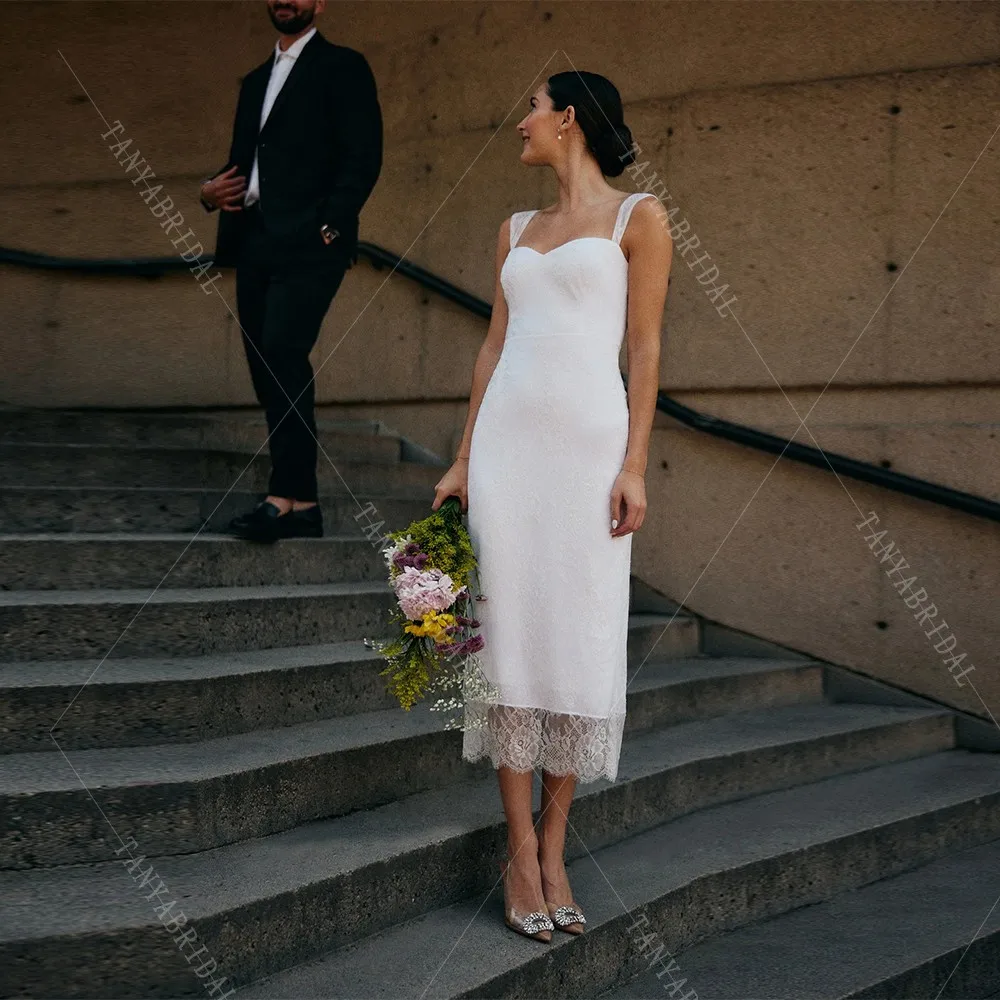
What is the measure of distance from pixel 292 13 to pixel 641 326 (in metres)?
2.22

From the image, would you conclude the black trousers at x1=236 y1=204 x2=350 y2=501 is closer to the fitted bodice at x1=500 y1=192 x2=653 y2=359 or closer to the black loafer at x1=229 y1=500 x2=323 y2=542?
the black loafer at x1=229 y1=500 x2=323 y2=542

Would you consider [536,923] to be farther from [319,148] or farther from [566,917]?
[319,148]

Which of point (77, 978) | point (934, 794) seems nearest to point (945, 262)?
point (934, 794)

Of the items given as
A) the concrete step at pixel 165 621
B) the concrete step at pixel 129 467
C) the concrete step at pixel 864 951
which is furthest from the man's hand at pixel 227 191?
the concrete step at pixel 864 951

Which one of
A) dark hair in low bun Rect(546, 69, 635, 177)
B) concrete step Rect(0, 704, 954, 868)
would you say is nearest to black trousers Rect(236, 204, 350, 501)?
concrete step Rect(0, 704, 954, 868)

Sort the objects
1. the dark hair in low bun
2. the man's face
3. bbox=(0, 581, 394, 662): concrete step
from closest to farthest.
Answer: the dark hair in low bun, bbox=(0, 581, 394, 662): concrete step, the man's face

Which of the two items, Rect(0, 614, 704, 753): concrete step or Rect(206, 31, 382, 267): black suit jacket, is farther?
Rect(206, 31, 382, 267): black suit jacket

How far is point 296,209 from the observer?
4680mm

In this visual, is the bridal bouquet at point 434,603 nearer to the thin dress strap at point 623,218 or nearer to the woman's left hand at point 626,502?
the woman's left hand at point 626,502

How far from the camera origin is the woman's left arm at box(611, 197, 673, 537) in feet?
10.3

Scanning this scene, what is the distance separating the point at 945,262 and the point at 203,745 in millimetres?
3550

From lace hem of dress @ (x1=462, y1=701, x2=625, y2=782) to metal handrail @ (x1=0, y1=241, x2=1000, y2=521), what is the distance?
2.54m

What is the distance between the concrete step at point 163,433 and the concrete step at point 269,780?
2.17 meters

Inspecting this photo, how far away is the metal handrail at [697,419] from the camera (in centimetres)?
530
